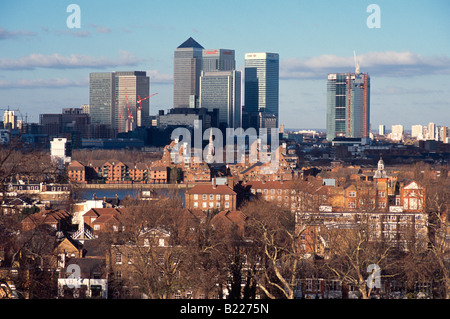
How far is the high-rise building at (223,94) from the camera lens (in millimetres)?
71375

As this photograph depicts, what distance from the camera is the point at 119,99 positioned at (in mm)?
73875

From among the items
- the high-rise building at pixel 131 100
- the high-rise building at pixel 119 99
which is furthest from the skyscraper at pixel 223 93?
the high-rise building at pixel 119 99

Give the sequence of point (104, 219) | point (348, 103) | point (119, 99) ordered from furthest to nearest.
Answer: point (119, 99), point (348, 103), point (104, 219)

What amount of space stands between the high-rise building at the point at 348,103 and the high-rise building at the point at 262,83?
945 centimetres

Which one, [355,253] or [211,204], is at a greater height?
[355,253]

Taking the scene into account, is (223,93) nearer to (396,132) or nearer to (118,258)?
(396,132)

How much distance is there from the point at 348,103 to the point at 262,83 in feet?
49.1

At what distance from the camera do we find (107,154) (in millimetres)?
38375

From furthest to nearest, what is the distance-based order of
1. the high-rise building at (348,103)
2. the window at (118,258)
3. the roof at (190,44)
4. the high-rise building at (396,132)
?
the high-rise building at (396,132) → the roof at (190,44) → the high-rise building at (348,103) → the window at (118,258)

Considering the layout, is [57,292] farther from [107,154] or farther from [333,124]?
[333,124]

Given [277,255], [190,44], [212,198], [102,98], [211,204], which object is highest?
[190,44]

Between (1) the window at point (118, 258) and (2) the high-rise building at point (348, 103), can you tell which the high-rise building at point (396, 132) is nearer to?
(2) the high-rise building at point (348, 103)

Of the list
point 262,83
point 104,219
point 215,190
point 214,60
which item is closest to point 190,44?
point 214,60
